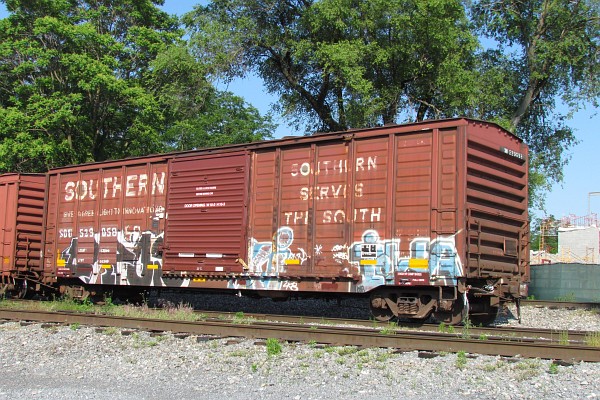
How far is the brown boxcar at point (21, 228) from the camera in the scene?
17.2 metres

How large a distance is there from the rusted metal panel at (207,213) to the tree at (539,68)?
11.7 meters

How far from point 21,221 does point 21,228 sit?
21 centimetres

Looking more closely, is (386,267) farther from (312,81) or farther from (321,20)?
(312,81)

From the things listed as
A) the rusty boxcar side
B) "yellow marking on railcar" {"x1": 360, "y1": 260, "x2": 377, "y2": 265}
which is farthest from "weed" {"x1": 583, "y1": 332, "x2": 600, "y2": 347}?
the rusty boxcar side

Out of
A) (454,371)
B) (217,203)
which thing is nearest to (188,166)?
(217,203)

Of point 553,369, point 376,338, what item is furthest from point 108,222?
point 553,369

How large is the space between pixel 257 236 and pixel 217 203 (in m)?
1.31

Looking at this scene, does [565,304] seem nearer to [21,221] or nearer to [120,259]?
[120,259]

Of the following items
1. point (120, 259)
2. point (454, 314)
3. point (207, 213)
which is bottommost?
point (454, 314)

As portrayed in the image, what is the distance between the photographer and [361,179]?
38.5ft

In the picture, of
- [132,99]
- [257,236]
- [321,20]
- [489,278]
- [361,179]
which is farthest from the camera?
[132,99]

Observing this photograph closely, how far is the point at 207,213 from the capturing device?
44.5ft

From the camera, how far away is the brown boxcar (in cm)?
1722

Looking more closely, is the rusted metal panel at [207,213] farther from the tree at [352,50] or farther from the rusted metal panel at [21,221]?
the tree at [352,50]
